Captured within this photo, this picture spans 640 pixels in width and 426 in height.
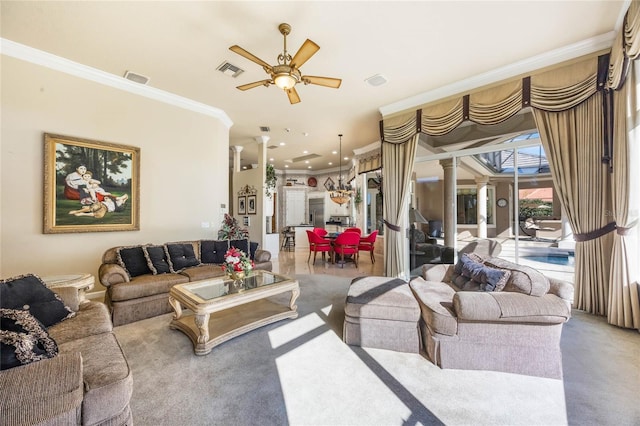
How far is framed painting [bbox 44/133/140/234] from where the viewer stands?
11.8 feet

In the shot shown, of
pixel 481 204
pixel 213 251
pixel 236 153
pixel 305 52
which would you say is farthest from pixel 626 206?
pixel 236 153

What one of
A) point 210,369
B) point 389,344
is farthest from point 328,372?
point 210,369

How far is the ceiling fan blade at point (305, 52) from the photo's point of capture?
253cm

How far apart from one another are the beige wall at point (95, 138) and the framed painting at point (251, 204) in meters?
1.86

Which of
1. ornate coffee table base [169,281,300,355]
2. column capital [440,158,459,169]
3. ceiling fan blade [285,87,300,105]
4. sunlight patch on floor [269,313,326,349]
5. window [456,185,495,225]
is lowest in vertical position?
sunlight patch on floor [269,313,326,349]

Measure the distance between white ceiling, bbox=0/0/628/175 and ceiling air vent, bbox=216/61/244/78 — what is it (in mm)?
79

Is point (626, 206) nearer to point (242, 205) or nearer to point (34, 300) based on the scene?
point (34, 300)

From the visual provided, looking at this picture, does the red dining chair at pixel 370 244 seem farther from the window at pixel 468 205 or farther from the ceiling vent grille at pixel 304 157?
the ceiling vent grille at pixel 304 157

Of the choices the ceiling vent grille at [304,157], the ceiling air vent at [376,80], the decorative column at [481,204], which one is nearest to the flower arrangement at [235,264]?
the ceiling air vent at [376,80]

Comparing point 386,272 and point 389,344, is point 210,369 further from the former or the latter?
point 386,272

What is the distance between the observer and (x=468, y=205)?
493 centimetres

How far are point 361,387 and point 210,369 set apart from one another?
4.21ft

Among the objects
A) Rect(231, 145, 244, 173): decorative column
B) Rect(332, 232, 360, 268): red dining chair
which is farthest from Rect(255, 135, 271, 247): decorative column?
Rect(332, 232, 360, 268): red dining chair

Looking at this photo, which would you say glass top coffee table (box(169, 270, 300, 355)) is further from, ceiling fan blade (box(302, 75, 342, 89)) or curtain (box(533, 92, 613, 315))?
curtain (box(533, 92, 613, 315))
